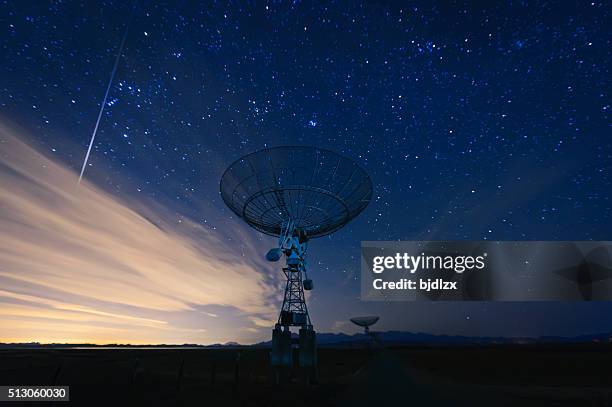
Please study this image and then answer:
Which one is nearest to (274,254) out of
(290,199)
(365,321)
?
(290,199)

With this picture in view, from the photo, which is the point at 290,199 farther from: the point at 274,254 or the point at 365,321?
the point at 365,321

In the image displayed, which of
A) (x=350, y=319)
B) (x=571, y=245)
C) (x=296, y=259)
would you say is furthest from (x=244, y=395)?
(x=350, y=319)

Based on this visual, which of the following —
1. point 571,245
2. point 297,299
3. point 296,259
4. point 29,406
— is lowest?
point 29,406

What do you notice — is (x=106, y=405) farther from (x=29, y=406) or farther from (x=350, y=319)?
(x=350, y=319)

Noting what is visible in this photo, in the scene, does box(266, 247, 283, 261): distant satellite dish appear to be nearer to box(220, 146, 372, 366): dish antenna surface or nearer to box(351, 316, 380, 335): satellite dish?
box(220, 146, 372, 366): dish antenna surface

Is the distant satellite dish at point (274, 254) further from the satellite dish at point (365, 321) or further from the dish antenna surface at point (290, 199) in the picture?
the satellite dish at point (365, 321)

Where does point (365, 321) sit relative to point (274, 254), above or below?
below

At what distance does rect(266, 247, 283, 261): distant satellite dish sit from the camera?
20375mm

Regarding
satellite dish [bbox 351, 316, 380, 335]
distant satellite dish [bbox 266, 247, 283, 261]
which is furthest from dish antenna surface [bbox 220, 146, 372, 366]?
satellite dish [bbox 351, 316, 380, 335]

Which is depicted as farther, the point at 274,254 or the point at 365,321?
the point at 365,321

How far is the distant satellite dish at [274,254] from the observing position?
2038cm

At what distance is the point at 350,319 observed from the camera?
45625mm

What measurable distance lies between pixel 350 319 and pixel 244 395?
3103cm

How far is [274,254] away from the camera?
2061cm
